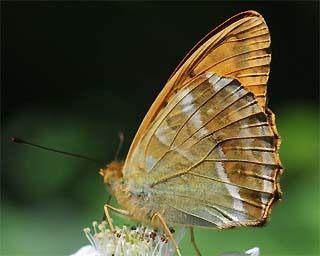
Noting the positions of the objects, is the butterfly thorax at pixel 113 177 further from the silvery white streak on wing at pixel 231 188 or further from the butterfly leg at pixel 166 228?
the silvery white streak on wing at pixel 231 188

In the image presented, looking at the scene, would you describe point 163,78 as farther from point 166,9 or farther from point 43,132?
point 43,132

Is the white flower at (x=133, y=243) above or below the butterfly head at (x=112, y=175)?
below

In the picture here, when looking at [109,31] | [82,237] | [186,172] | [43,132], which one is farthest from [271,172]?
[109,31]

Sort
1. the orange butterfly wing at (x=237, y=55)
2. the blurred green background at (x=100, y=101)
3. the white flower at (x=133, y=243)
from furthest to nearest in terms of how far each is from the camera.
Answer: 1. the blurred green background at (x=100, y=101)
2. the white flower at (x=133, y=243)
3. the orange butterfly wing at (x=237, y=55)

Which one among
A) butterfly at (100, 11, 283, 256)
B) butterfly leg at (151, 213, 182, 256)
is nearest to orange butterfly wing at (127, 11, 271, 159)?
butterfly at (100, 11, 283, 256)

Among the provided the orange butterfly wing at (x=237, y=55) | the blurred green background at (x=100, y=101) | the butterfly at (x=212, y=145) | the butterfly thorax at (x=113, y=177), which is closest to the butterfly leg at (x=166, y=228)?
the butterfly at (x=212, y=145)

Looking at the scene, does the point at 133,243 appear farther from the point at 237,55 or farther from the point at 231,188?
the point at 237,55
